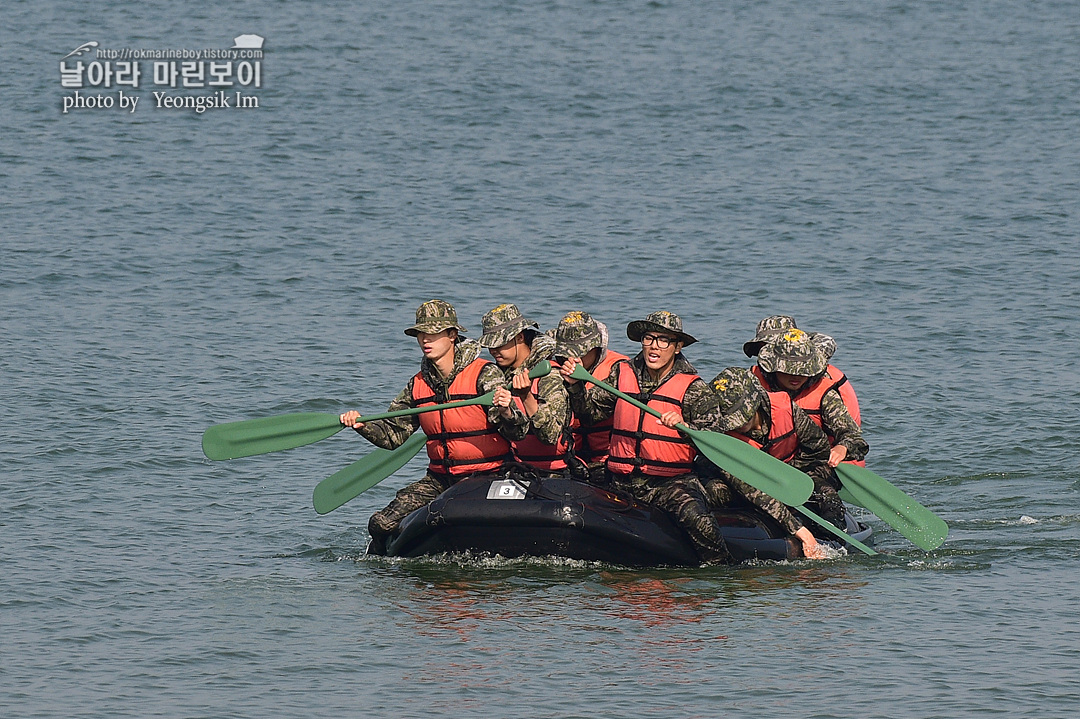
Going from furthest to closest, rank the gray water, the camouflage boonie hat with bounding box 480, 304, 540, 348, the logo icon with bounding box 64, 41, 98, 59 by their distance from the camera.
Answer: the logo icon with bounding box 64, 41, 98, 59 < the camouflage boonie hat with bounding box 480, 304, 540, 348 < the gray water

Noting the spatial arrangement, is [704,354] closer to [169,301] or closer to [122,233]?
[169,301]

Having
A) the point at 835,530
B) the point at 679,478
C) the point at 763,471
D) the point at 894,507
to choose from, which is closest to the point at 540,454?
the point at 679,478

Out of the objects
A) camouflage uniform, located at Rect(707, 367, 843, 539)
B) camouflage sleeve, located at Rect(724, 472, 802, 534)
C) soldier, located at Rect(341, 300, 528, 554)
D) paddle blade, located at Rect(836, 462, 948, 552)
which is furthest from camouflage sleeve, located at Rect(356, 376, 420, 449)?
paddle blade, located at Rect(836, 462, 948, 552)

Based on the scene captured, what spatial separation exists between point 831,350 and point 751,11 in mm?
26930

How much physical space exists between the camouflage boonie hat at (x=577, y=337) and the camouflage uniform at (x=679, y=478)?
23 centimetres

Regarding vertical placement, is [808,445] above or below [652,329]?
below

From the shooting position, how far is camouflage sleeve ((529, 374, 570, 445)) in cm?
983

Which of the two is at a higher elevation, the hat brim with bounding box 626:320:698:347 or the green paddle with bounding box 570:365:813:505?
the hat brim with bounding box 626:320:698:347

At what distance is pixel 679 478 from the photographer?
1023 cm

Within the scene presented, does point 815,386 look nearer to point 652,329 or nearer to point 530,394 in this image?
point 652,329

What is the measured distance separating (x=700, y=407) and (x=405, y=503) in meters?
2.01

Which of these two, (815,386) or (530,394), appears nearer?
(530,394)

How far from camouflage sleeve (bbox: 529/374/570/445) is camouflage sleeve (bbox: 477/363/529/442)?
9 centimetres

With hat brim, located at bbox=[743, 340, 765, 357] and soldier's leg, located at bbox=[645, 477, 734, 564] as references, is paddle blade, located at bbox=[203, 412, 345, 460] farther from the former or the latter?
hat brim, located at bbox=[743, 340, 765, 357]
